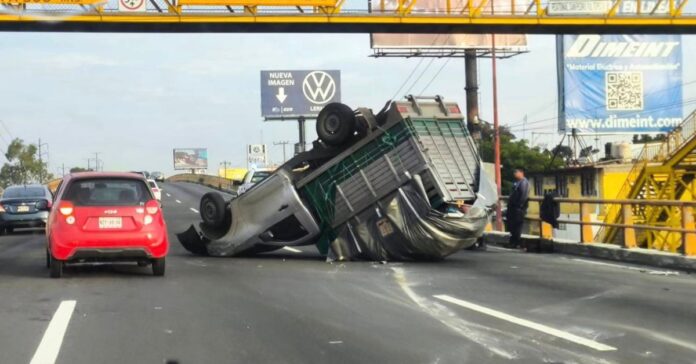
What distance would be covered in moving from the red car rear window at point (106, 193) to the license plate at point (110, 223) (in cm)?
23

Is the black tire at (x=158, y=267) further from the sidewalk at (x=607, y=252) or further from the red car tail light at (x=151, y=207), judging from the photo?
the sidewalk at (x=607, y=252)

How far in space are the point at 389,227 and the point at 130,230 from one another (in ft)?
14.3

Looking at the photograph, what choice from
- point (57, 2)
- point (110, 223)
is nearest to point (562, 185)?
point (57, 2)

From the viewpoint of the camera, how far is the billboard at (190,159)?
14588 cm

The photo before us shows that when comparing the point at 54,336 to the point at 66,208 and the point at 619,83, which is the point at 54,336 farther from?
the point at 619,83

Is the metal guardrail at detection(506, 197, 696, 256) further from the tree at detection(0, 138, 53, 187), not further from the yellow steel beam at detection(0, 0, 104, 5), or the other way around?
the tree at detection(0, 138, 53, 187)

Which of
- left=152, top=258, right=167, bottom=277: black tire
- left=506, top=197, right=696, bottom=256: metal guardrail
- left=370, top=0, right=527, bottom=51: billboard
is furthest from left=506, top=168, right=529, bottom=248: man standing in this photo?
left=370, top=0, right=527, bottom=51: billboard

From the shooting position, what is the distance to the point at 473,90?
45.5 meters

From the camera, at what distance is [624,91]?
44.9 meters

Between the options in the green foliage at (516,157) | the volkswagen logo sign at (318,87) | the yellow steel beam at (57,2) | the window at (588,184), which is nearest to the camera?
the yellow steel beam at (57,2)

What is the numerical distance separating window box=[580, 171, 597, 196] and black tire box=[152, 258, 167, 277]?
44754mm

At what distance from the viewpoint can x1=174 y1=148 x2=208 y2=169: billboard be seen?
479 feet

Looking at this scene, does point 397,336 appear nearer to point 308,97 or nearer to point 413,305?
point 413,305

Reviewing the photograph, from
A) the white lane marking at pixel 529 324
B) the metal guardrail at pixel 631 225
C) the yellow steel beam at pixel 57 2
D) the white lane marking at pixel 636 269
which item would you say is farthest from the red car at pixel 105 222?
the yellow steel beam at pixel 57 2
